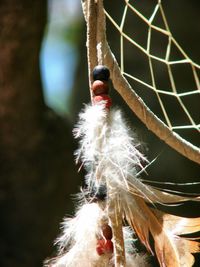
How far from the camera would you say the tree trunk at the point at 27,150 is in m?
0.96

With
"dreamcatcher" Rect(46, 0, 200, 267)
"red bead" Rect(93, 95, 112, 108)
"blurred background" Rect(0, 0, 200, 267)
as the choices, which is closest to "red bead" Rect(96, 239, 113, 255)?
"dreamcatcher" Rect(46, 0, 200, 267)

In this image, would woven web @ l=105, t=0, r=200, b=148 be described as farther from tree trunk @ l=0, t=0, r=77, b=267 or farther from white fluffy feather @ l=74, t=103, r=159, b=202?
white fluffy feather @ l=74, t=103, r=159, b=202

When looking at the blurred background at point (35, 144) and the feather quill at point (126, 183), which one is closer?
the feather quill at point (126, 183)

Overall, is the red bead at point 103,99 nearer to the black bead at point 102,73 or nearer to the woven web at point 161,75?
the black bead at point 102,73

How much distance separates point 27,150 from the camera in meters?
1.04

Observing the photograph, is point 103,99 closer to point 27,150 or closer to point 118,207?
point 118,207

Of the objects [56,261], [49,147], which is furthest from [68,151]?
[56,261]

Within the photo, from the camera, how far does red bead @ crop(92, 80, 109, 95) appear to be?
49 centimetres

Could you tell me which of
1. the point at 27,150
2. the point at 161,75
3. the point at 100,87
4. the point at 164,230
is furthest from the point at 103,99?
the point at 161,75

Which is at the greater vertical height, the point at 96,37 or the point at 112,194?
the point at 96,37

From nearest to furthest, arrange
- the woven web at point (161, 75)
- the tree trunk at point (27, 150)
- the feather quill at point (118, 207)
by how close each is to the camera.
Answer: the feather quill at point (118, 207) → the tree trunk at point (27, 150) → the woven web at point (161, 75)

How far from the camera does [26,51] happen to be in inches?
38.4

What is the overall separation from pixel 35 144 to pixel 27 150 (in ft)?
0.05

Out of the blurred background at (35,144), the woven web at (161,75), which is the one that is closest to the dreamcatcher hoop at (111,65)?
the blurred background at (35,144)
